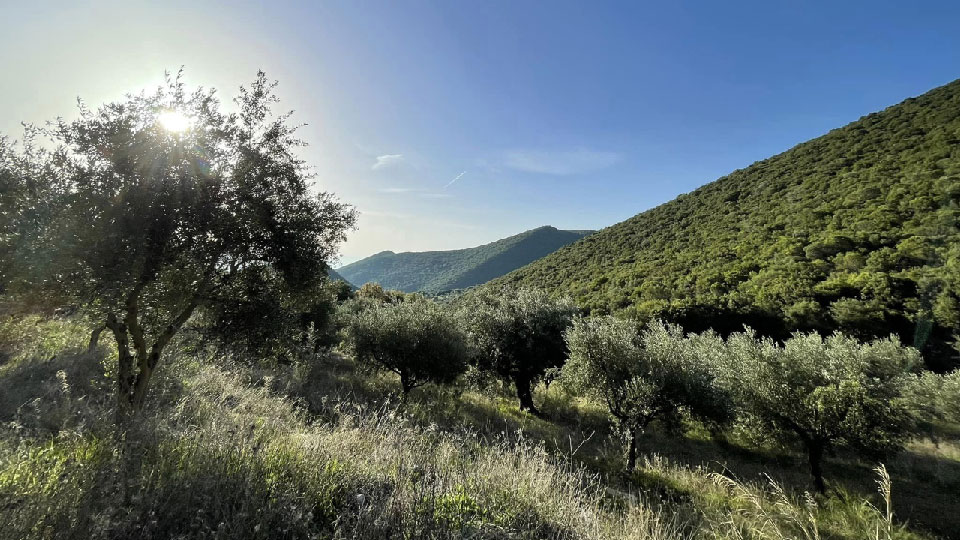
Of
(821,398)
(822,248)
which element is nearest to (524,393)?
(821,398)

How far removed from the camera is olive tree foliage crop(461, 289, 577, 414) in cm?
1994

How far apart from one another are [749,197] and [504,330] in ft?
180

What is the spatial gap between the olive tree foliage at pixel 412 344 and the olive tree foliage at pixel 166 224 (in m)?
8.73

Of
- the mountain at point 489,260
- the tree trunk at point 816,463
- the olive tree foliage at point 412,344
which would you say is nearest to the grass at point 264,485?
the tree trunk at point 816,463

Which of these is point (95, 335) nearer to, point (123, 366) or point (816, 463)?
point (123, 366)

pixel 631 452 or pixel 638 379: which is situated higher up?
pixel 638 379

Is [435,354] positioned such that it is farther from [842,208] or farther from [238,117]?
[842,208]

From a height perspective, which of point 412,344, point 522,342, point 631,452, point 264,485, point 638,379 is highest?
point 264,485

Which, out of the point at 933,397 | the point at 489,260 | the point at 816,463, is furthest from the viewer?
the point at 489,260

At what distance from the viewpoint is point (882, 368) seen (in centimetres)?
1377

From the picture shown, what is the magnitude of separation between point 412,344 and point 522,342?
665cm

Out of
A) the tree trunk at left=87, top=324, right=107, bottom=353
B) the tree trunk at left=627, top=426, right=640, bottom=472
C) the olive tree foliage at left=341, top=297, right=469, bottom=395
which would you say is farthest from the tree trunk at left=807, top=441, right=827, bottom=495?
the tree trunk at left=87, top=324, right=107, bottom=353

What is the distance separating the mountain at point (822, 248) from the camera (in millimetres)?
26625

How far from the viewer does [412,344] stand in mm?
→ 17062
